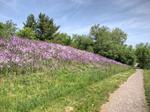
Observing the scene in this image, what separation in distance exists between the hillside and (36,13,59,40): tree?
121ft

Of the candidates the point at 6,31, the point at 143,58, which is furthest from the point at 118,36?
the point at 6,31

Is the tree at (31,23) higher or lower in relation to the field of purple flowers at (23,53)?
higher

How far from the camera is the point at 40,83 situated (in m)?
12.1

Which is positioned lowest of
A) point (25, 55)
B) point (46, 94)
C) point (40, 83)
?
point (46, 94)

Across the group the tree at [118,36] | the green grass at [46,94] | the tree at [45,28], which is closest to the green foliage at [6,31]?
the green grass at [46,94]

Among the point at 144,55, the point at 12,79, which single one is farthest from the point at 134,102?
the point at 144,55

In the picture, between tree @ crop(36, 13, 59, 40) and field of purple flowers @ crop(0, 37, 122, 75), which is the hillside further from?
tree @ crop(36, 13, 59, 40)

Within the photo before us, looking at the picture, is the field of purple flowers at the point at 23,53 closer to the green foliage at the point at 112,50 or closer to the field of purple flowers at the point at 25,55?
the field of purple flowers at the point at 25,55

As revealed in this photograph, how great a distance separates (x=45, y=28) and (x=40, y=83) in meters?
43.7

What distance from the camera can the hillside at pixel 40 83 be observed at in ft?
30.6

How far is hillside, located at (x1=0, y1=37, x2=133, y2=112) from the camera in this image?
367 inches

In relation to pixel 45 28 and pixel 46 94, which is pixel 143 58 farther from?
pixel 46 94

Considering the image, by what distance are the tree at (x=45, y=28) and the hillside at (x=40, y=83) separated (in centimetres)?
3679

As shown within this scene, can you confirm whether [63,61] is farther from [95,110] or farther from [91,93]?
[95,110]
